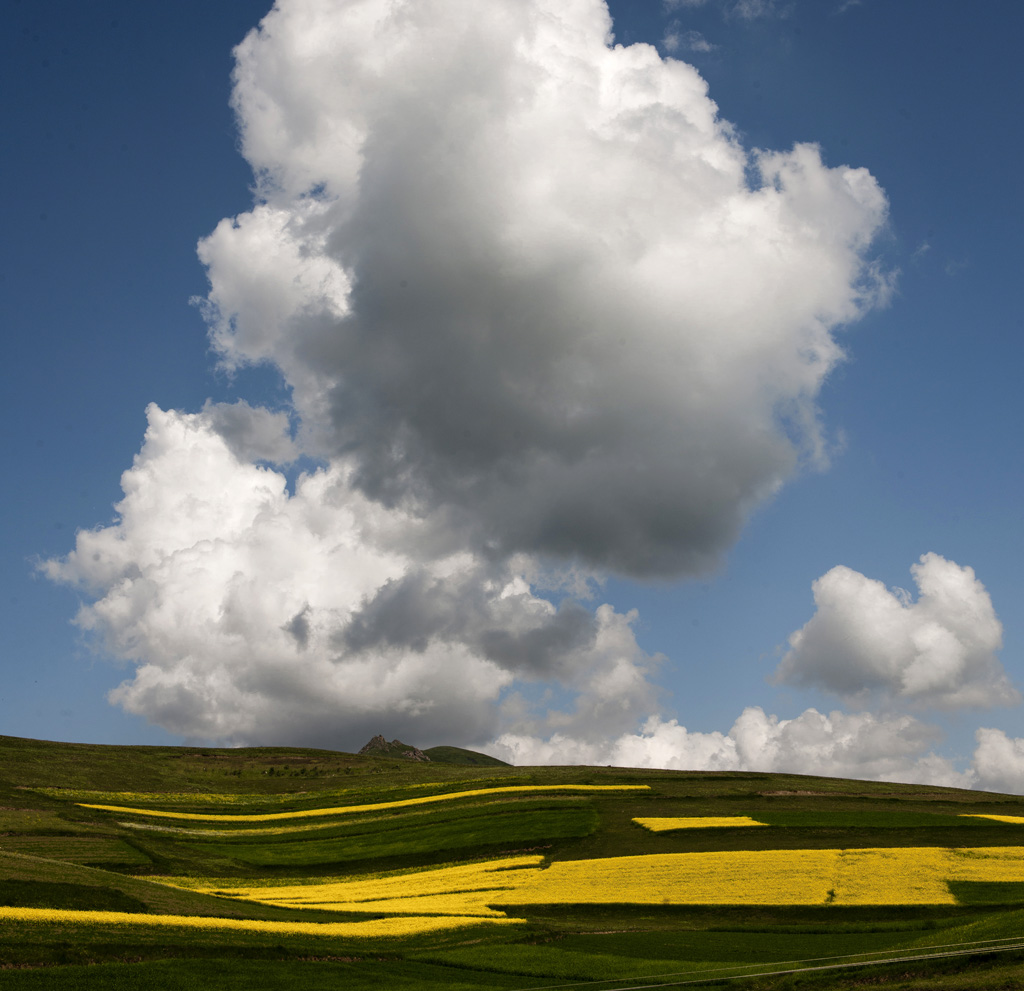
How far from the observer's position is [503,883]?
5347cm

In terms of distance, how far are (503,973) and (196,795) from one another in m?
85.1

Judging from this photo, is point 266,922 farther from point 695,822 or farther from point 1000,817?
point 1000,817

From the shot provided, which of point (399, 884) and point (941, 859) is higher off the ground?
point (941, 859)

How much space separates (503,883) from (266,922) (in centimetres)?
1983

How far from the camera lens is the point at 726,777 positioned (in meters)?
107

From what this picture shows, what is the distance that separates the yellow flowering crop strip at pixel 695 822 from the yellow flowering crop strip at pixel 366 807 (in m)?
22.7

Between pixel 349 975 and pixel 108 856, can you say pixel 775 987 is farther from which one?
pixel 108 856

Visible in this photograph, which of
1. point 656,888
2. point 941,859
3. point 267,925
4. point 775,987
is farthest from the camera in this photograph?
point 941,859

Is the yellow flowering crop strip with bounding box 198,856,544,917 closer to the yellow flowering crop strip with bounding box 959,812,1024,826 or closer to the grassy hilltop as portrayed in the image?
the grassy hilltop

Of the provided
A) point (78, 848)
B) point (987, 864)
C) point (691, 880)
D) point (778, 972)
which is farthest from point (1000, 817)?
point (78, 848)

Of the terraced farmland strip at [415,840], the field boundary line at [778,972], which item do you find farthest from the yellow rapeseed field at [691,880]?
the field boundary line at [778,972]

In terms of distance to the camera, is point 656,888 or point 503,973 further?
Answer: point 656,888

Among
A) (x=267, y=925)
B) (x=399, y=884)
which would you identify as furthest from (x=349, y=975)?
(x=399, y=884)

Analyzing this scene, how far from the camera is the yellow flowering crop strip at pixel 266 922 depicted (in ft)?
106
